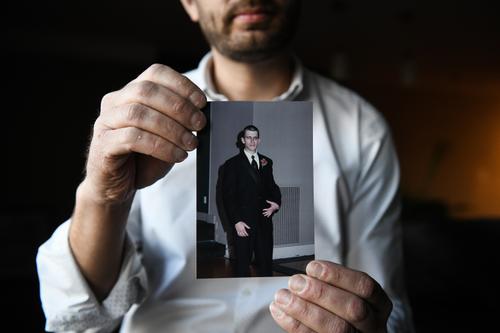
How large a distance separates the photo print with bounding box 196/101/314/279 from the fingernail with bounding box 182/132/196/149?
2cm

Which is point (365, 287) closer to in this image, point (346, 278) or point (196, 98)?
point (346, 278)

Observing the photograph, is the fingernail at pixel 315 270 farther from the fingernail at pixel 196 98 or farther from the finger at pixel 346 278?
the fingernail at pixel 196 98

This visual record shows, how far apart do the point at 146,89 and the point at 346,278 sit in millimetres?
352

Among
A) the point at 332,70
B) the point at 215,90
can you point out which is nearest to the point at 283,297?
the point at 215,90

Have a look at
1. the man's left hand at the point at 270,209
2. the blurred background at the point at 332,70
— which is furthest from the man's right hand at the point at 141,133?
the blurred background at the point at 332,70

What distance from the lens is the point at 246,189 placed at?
2.10 ft

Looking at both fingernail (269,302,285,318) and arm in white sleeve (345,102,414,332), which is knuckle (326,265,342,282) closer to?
fingernail (269,302,285,318)

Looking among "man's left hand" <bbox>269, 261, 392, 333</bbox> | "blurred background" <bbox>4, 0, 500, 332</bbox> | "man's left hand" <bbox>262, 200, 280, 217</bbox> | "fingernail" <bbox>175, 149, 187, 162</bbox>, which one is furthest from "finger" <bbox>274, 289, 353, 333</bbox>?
"blurred background" <bbox>4, 0, 500, 332</bbox>

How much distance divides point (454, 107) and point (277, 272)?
23.4ft

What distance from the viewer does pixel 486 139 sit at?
644cm

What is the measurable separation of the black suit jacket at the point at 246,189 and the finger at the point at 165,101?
0.07 meters

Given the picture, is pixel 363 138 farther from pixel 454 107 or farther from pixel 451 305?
pixel 454 107

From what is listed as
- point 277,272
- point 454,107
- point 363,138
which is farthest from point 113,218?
point 454,107

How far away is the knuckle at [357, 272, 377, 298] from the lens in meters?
0.63
